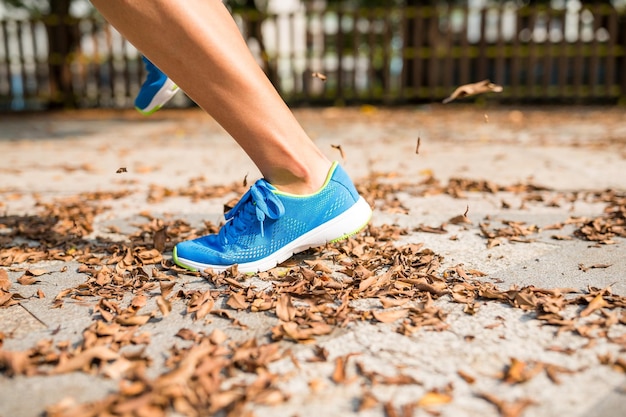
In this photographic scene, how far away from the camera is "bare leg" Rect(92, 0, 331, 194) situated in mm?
1667

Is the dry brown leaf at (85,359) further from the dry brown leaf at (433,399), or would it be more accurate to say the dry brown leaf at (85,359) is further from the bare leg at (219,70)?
the bare leg at (219,70)

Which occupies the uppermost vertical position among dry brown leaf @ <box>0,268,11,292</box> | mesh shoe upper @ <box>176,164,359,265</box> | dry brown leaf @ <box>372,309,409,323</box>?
mesh shoe upper @ <box>176,164,359,265</box>

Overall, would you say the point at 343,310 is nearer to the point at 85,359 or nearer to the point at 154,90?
the point at 85,359

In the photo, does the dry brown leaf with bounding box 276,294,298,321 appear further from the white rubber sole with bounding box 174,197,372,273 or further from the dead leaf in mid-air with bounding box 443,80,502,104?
the dead leaf in mid-air with bounding box 443,80,502,104

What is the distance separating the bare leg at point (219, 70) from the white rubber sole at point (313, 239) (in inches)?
7.1

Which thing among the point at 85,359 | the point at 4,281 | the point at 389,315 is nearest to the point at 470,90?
the point at 389,315

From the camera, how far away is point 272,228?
1897 millimetres

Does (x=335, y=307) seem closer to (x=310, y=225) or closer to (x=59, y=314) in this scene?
(x=310, y=225)

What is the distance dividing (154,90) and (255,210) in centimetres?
77

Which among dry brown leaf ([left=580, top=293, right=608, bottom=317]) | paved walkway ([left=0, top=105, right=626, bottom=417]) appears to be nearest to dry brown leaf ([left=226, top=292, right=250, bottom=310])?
paved walkway ([left=0, top=105, right=626, bottom=417])

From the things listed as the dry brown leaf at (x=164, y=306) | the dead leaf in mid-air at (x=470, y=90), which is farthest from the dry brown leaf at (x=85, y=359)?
the dead leaf in mid-air at (x=470, y=90)

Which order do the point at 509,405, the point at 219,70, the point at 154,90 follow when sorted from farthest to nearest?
the point at 154,90, the point at 219,70, the point at 509,405

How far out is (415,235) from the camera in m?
2.34

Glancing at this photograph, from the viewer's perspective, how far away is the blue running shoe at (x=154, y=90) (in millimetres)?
2312
